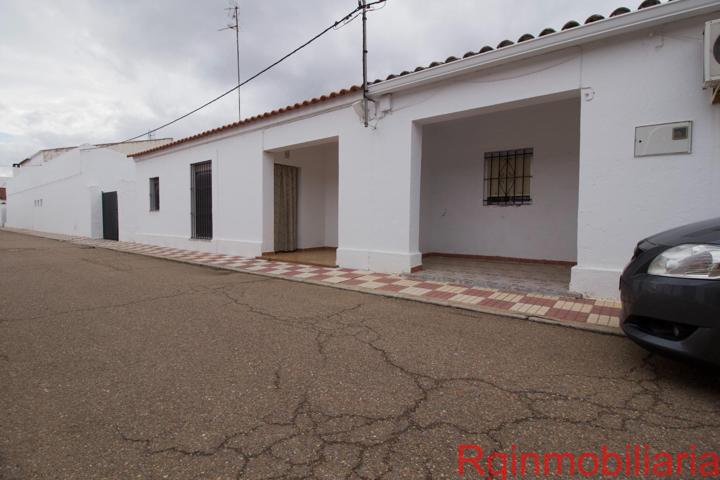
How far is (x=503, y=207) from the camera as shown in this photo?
295 inches

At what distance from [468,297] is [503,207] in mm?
3513

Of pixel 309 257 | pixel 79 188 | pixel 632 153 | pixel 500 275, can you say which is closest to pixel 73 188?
pixel 79 188

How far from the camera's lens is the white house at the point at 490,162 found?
13.4 ft

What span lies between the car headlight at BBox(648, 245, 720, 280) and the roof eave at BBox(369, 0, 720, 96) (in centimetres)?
318

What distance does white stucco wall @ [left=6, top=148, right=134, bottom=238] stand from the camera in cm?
1609

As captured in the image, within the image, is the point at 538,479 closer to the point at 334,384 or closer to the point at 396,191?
the point at 334,384

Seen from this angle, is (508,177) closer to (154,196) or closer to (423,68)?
(423,68)

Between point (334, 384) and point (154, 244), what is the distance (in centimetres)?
1179

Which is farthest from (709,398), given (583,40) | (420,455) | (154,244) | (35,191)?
(35,191)

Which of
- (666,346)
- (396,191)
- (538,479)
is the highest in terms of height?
(396,191)

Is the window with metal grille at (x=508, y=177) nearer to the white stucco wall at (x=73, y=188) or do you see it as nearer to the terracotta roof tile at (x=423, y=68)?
the terracotta roof tile at (x=423, y=68)

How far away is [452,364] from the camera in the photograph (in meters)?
2.70

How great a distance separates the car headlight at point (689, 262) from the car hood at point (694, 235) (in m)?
0.05

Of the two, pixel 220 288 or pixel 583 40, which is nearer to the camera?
pixel 583 40
